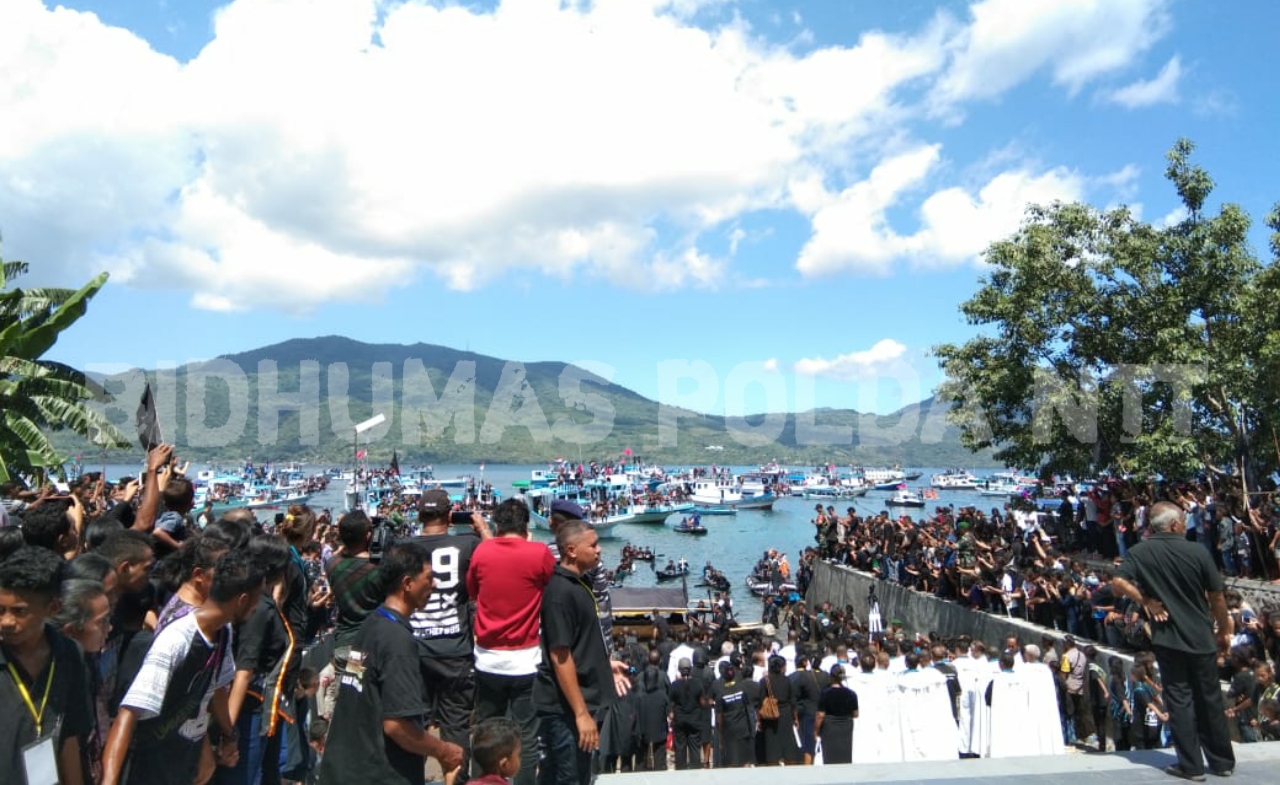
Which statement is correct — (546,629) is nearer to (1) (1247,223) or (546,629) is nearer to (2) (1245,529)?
(2) (1245,529)

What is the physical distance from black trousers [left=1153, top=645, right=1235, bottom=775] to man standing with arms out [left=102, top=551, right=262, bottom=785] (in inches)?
218

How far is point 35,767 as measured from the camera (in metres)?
2.67

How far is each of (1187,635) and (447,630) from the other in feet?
15.5

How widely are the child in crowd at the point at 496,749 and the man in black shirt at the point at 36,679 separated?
1468mm

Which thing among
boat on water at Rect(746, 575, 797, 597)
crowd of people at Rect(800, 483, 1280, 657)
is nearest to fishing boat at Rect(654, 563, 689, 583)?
boat on water at Rect(746, 575, 797, 597)

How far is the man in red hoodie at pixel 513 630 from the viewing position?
13.9ft

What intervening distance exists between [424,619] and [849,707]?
586 cm

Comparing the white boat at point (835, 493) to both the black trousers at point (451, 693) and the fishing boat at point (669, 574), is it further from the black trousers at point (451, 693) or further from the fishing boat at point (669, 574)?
the black trousers at point (451, 693)

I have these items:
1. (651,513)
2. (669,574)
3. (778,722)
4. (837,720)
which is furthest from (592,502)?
(837,720)

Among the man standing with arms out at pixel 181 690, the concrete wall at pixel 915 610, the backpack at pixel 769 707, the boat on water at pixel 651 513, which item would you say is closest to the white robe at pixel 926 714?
the backpack at pixel 769 707

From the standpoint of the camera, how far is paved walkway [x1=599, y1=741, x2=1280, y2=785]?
195 inches

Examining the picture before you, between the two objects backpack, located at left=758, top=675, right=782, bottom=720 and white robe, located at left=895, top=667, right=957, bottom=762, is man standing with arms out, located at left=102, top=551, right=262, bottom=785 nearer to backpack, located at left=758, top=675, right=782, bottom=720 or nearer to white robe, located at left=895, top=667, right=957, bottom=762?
backpack, located at left=758, top=675, right=782, bottom=720

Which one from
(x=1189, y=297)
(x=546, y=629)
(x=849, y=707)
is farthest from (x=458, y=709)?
(x=1189, y=297)

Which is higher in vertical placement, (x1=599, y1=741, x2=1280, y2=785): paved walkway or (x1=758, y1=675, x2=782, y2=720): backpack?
(x1=599, y1=741, x2=1280, y2=785): paved walkway
